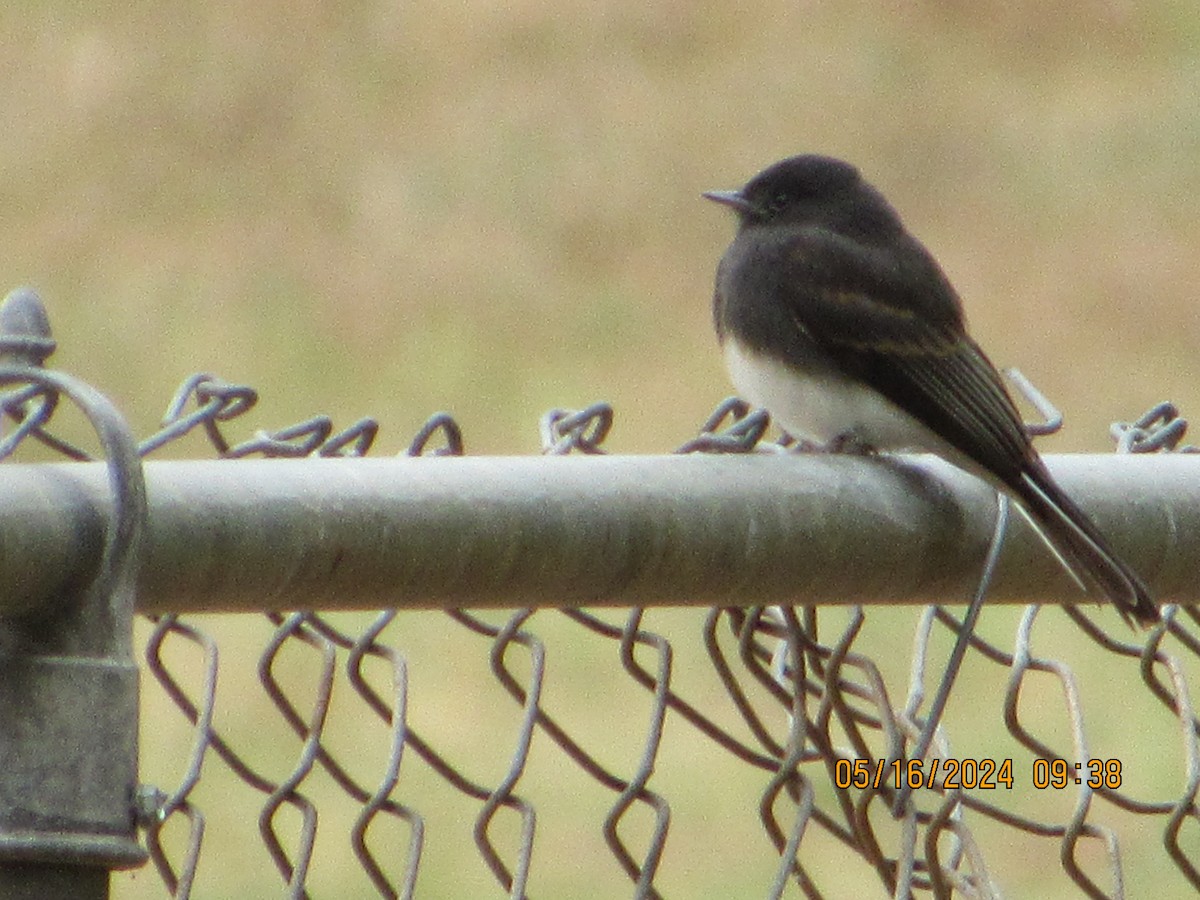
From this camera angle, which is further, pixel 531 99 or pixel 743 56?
pixel 743 56

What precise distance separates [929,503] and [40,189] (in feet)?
26.0

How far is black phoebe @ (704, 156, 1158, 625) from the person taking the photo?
2859mm

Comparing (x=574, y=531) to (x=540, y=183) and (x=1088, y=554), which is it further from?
(x=540, y=183)

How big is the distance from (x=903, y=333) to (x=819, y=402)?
0.47ft

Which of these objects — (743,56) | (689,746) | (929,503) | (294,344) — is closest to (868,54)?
(743,56)

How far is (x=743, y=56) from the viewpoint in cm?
1072

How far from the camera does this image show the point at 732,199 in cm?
355

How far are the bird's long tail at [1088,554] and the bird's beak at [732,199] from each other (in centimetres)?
150

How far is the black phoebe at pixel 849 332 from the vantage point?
113 inches

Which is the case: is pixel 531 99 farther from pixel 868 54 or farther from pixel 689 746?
pixel 689 746
